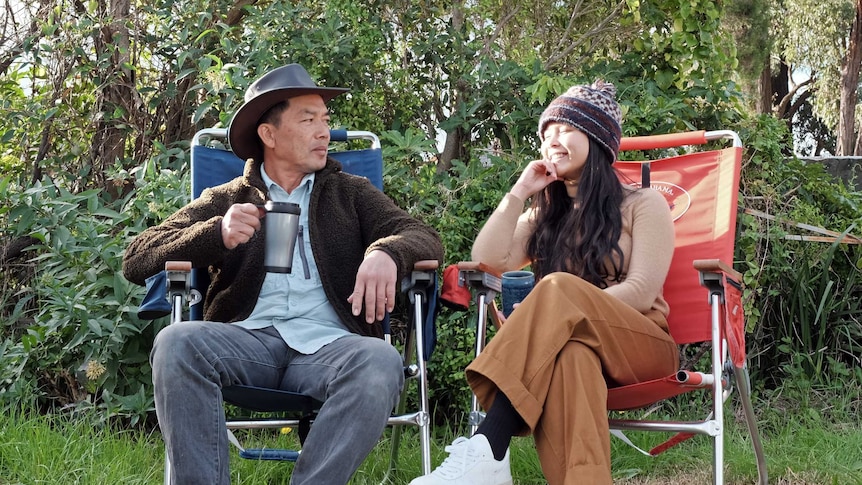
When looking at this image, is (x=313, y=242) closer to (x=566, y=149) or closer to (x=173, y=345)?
(x=173, y=345)

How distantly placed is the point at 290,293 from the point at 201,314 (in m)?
0.34

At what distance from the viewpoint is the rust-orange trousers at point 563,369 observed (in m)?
2.29

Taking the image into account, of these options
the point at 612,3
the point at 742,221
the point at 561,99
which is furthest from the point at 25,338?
the point at 612,3

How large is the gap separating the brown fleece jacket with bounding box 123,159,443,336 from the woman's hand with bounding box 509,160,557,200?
0.31 meters

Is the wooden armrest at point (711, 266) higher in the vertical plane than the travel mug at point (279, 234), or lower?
lower

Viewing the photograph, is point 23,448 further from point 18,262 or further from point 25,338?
point 18,262

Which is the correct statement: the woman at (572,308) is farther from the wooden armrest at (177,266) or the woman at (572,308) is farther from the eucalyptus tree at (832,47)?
the eucalyptus tree at (832,47)

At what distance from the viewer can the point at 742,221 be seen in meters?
4.09

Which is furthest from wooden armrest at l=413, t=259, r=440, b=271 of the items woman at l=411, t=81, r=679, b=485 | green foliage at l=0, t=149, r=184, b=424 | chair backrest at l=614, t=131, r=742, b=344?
green foliage at l=0, t=149, r=184, b=424

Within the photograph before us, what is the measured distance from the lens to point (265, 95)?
2965 mm

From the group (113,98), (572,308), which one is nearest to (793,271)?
(572,308)

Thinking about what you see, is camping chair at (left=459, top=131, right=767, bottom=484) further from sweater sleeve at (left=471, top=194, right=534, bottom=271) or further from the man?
the man

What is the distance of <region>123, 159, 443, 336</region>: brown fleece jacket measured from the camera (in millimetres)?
2727

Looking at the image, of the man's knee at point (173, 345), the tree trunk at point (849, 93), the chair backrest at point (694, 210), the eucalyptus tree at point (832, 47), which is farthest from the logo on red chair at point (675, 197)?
the tree trunk at point (849, 93)
